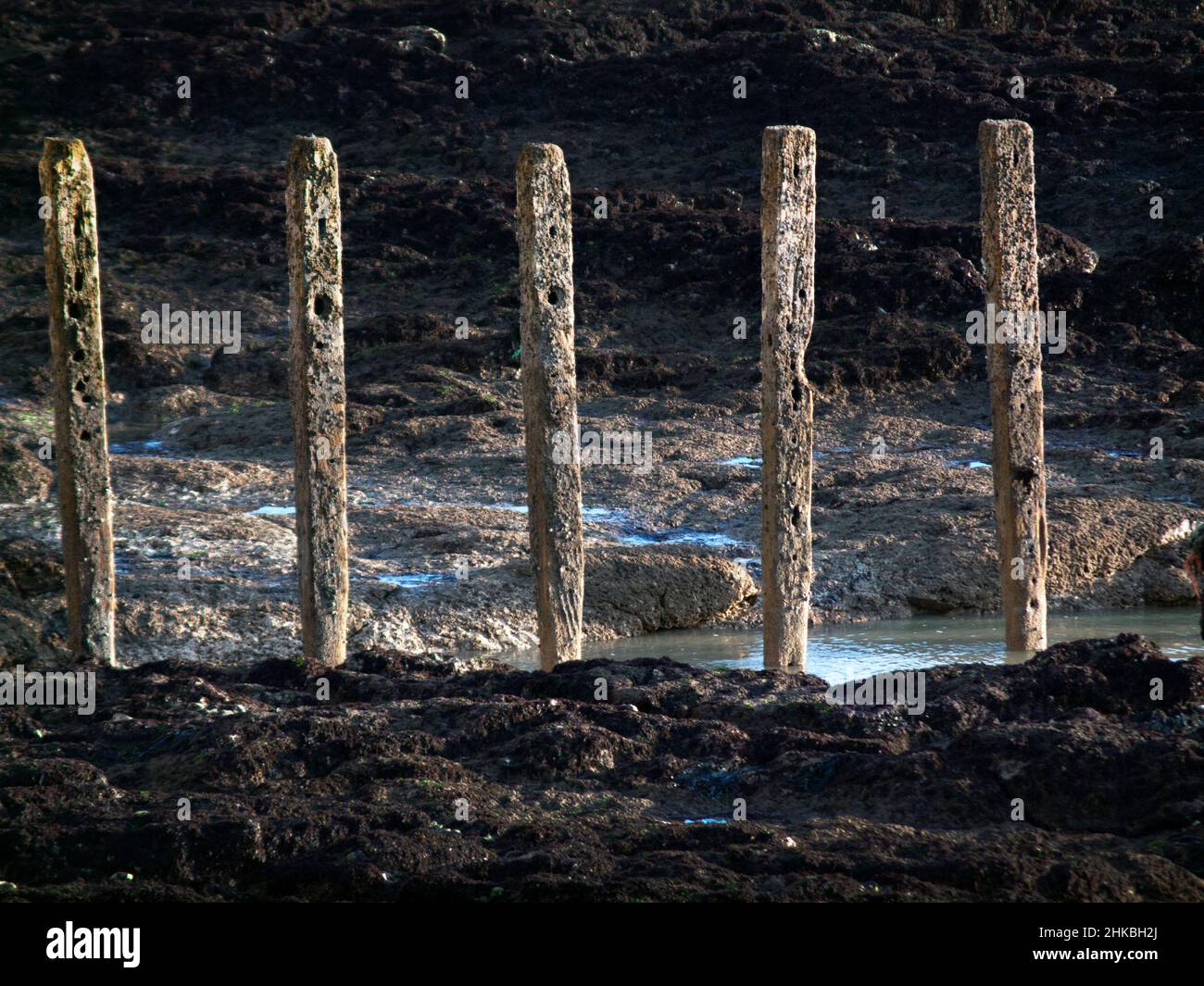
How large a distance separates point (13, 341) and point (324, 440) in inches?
498

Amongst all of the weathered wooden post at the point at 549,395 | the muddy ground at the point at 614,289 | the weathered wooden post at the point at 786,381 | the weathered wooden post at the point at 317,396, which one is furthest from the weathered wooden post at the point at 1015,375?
the weathered wooden post at the point at 317,396

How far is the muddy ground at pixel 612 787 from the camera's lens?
5.94m

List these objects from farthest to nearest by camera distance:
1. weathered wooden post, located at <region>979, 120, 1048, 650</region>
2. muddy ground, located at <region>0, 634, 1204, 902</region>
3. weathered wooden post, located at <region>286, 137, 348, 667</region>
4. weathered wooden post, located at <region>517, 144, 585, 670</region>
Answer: weathered wooden post, located at <region>979, 120, 1048, 650</region> → weathered wooden post, located at <region>517, 144, 585, 670</region> → weathered wooden post, located at <region>286, 137, 348, 667</region> → muddy ground, located at <region>0, 634, 1204, 902</region>

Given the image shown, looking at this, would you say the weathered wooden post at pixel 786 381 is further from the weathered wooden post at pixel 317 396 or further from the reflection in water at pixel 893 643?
the weathered wooden post at pixel 317 396

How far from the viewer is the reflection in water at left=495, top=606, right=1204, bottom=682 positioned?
1091 centimetres

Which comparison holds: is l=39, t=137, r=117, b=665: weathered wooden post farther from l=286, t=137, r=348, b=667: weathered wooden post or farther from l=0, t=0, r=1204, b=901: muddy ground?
l=286, t=137, r=348, b=667: weathered wooden post

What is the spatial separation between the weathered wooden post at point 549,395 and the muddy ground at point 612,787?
2.31ft

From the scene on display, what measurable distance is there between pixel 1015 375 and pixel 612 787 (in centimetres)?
438

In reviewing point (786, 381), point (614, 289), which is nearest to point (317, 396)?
point (786, 381)

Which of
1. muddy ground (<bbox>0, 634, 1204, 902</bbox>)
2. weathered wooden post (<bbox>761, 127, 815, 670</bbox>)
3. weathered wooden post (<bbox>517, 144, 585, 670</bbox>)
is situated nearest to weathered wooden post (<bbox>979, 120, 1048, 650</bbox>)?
weathered wooden post (<bbox>761, 127, 815, 670</bbox>)

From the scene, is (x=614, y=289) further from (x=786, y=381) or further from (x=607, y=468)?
(x=786, y=381)

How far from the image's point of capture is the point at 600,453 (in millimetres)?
16641

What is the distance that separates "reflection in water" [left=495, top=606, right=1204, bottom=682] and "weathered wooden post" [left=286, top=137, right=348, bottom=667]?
6.07ft
